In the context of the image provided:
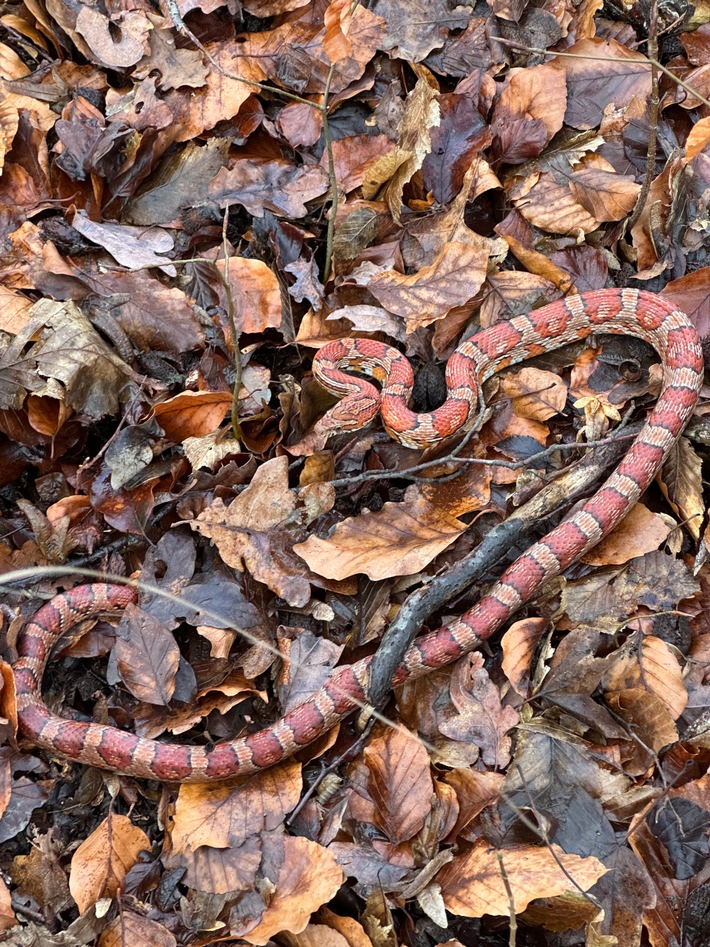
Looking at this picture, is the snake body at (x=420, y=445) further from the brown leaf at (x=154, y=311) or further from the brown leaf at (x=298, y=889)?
the brown leaf at (x=154, y=311)

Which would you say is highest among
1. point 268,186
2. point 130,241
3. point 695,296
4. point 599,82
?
point 599,82

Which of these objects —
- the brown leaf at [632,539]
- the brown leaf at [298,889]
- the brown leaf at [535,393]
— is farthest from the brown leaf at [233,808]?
the brown leaf at [535,393]

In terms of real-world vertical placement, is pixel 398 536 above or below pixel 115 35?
below

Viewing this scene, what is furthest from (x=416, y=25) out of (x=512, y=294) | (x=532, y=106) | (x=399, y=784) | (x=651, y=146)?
(x=399, y=784)

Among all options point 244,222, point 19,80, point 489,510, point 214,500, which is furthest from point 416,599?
point 19,80

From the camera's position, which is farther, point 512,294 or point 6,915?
point 512,294

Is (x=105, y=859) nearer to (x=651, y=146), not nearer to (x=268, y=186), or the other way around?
(x=268, y=186)

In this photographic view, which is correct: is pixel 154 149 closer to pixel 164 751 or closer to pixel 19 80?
pixel 19 80

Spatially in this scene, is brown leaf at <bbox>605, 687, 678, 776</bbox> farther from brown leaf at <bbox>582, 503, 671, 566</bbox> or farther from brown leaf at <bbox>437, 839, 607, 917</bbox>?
brown leaf at <bbox>582, 503, 671, 566</bbox>
